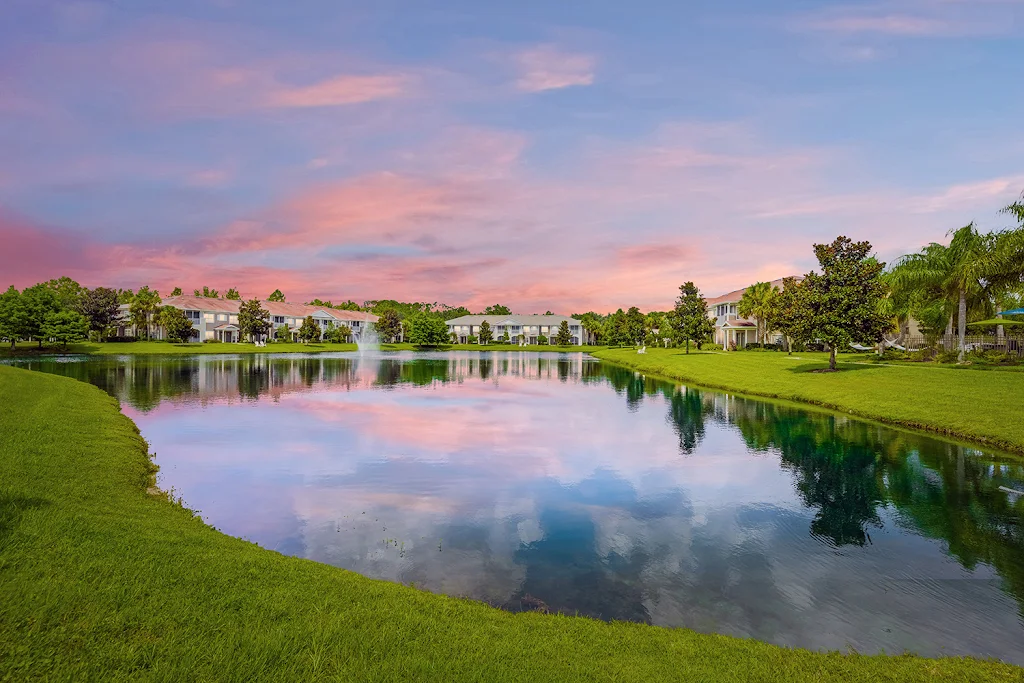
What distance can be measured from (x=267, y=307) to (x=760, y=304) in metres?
118

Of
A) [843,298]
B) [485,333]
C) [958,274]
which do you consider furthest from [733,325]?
[485,333]

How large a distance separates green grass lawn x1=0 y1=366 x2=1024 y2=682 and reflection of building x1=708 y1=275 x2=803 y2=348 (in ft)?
284

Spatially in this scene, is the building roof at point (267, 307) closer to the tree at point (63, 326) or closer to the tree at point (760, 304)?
the tree at point (63, 326)

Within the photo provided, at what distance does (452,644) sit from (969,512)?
46.9 ft

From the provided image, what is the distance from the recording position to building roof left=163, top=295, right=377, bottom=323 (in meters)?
119

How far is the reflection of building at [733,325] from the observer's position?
3553 inches

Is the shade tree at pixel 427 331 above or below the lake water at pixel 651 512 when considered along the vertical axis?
above

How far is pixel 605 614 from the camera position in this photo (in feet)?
28.7

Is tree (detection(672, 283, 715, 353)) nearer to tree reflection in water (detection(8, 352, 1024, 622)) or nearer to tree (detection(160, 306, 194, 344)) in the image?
tree reflection in water (detection(8, 352, 1024, 622))

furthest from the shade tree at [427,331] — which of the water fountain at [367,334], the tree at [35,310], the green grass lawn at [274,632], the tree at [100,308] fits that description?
the green grass lawn at [274,632]

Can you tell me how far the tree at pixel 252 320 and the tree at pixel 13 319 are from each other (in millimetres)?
38352

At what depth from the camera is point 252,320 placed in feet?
382

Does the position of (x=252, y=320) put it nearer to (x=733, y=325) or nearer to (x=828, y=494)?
(x=733, y=325)

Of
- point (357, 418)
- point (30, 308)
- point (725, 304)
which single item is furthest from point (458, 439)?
point (725, 304)
